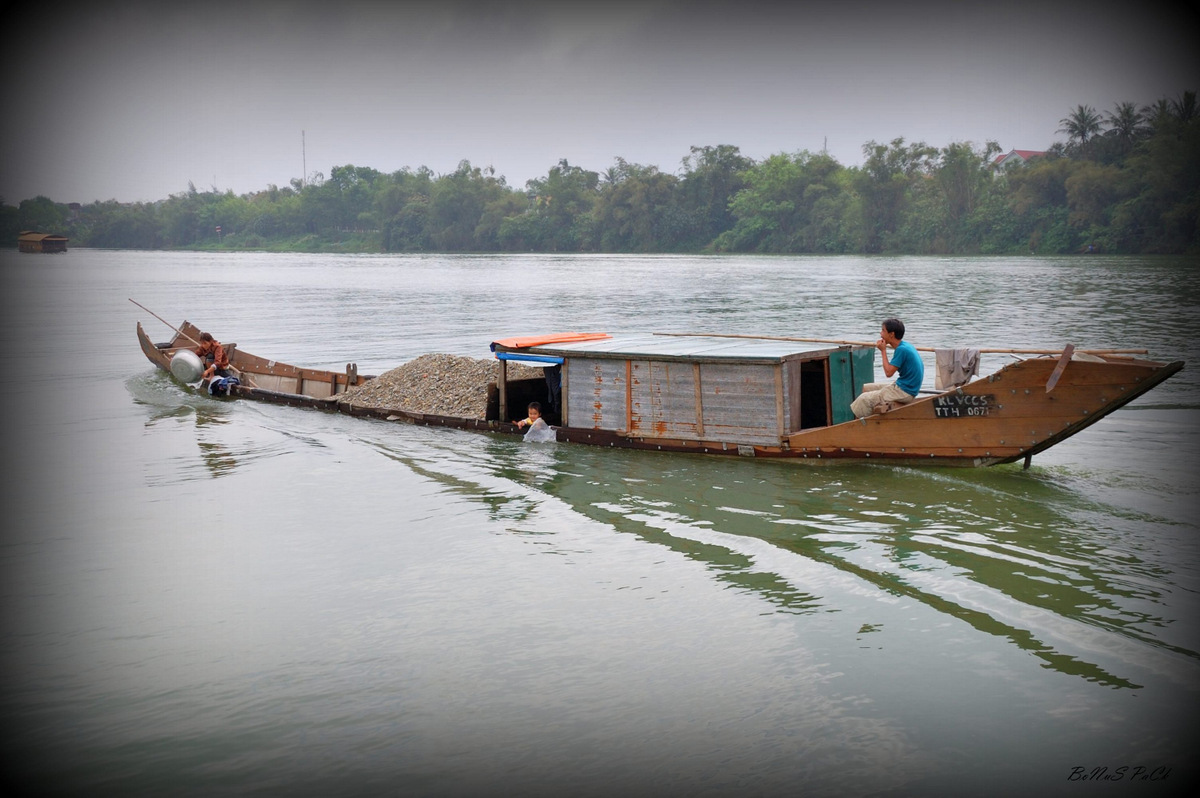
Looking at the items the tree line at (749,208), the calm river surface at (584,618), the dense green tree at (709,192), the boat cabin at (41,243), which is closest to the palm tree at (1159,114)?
the tree line at (749,208)

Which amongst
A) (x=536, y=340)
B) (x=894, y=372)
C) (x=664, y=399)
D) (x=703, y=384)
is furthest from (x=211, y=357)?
(x=894, y=372)

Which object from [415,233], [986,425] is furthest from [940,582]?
[415,233]

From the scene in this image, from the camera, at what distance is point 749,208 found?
118125mm

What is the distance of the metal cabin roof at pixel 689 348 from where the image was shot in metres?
13.8

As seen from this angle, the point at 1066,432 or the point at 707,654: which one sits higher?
the point at 1066,432

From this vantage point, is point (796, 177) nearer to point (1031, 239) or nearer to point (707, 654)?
point (1031, 239)

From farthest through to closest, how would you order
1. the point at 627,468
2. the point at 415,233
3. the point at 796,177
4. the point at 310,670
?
the point at 415,233 → the point at 796,177 → the point at 627,468 → the point at 310,670

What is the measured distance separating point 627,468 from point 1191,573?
24.1ft

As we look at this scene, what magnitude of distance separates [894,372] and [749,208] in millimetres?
108314

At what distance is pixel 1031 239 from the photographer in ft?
294

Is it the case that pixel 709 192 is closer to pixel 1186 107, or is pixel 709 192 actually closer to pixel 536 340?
pixel 1186 107

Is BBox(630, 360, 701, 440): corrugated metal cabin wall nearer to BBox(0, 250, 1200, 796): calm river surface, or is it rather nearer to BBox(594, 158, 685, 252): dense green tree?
BBox(0, 250, 1200, 796): calm river surface

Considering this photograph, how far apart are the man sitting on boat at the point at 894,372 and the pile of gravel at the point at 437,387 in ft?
21.8

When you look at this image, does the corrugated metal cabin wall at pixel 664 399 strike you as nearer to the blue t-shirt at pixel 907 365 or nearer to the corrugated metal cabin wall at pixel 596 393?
the corrugated metal cabin wall at pixel 596 393
